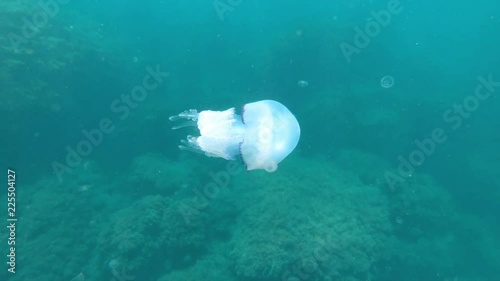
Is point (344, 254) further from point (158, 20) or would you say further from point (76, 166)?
point (158, 20)

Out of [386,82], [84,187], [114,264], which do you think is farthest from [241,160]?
[386,82]

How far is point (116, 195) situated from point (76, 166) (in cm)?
179

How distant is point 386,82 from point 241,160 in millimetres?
13224

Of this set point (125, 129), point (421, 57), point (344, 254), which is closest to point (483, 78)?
point (421, 57)

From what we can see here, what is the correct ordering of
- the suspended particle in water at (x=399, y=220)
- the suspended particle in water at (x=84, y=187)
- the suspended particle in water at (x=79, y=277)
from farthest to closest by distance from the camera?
the suspended particle in water at (x=84, y=187), the suspended particle in water at (x=399, y=220), the suspended particle in water at (x=79, y=277)

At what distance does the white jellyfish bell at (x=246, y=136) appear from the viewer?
154 inches

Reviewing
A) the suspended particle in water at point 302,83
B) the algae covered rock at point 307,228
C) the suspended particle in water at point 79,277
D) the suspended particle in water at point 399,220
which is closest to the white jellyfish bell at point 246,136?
the algae covered rock at point 307,228

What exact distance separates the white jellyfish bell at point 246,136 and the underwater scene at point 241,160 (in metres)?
0.02

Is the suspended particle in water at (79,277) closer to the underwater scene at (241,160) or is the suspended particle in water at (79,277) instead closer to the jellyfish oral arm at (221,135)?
the underwater scene at (241,160)

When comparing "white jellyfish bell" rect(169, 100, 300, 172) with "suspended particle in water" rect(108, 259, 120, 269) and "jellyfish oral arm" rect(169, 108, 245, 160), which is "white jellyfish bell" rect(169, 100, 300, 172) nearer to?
"jellyfish oral arm" rect(169, 108, 245, 160)

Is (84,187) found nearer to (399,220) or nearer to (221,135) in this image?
(221,135)

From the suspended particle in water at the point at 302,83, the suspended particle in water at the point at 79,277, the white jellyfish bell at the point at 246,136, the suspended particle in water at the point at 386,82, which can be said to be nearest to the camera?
the white jellyfish bell at the point at 246,136

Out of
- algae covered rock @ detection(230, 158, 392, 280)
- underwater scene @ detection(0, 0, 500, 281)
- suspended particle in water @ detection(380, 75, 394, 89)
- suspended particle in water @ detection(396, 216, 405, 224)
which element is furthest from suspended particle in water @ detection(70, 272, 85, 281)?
suspended particle in water @ detection(380, 75, 394, 89)

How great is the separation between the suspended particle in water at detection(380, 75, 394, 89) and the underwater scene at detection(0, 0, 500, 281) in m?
0.11
